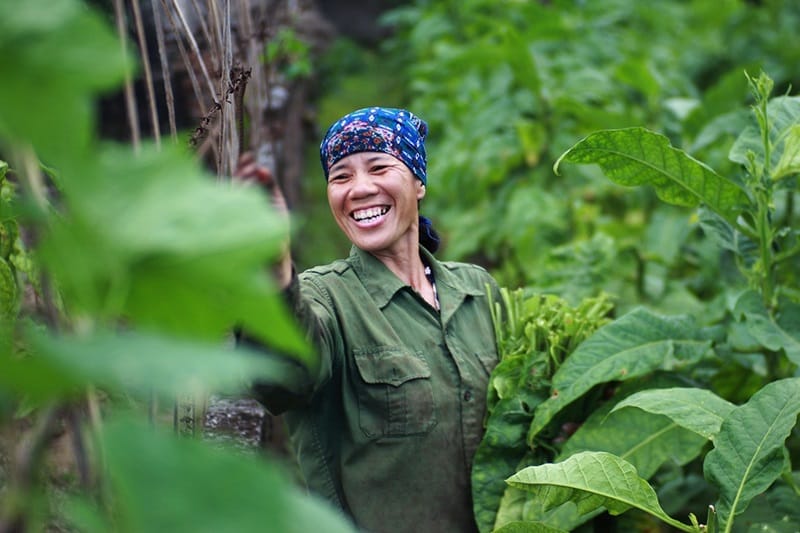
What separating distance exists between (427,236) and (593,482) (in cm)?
76

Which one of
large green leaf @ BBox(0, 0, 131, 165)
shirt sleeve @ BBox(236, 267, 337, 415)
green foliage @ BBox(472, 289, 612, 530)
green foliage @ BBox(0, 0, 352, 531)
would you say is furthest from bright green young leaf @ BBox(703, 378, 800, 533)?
large green leaf @ BBox(0, 0, 131, 165)

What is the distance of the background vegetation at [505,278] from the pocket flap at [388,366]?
223mm

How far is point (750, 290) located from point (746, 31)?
5.35 meters

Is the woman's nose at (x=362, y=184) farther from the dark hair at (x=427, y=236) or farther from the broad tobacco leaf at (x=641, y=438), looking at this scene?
the broad tobacco leaf at (x=641, y=438)

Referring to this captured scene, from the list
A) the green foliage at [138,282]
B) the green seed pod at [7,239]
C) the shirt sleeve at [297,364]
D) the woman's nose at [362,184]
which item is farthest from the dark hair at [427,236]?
the green foliage at [138,282]

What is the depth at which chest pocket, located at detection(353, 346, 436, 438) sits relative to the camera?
1951 mm

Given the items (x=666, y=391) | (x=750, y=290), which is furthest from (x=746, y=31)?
(x=666, y=391)

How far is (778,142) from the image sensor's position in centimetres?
229

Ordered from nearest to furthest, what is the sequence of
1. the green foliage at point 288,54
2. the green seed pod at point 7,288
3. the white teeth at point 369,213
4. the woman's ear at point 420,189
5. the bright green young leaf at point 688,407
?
1. the green seed pod at point 7,288
2. the bright green young leaf at point 688,407
3. the white teeth at point 369,213
4. the woman's ear at point 420,189
5. the green foliage at point 288,54

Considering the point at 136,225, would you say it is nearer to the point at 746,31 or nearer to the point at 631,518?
the point at 631,518

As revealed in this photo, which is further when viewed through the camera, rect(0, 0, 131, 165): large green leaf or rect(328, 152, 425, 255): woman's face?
rect(328, 152, 425, 255): woman's face

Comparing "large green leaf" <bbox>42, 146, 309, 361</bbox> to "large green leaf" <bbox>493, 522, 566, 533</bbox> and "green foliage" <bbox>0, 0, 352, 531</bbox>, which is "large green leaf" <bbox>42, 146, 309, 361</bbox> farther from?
"large green leaf" <bbox>493, 522, 566, 533</bbox>

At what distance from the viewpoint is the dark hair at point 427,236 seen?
91.6 inches

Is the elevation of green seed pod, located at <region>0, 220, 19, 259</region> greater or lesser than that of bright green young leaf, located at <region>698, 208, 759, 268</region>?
greater
